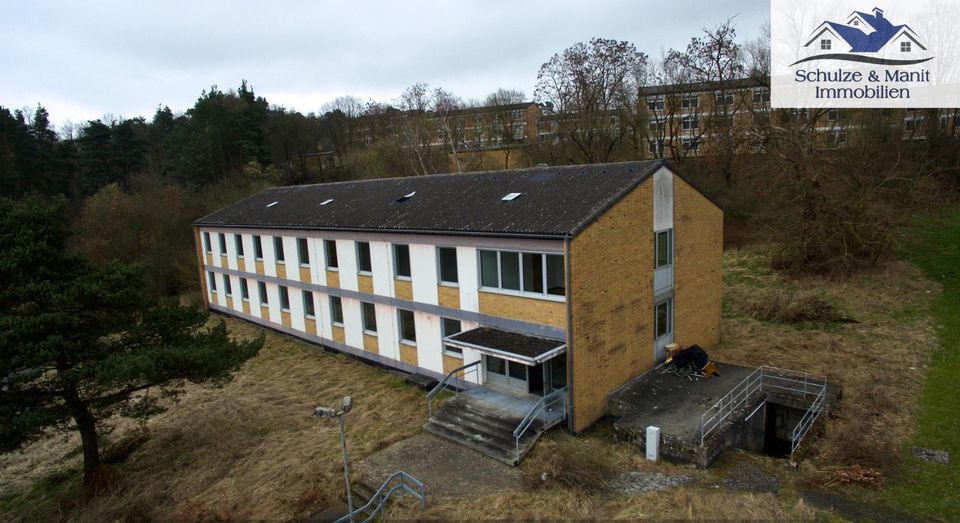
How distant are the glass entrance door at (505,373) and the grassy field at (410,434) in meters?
1.99

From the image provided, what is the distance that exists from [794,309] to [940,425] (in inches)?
359

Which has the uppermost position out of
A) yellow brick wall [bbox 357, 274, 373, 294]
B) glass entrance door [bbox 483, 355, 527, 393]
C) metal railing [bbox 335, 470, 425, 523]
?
yellow brick wall [bbox 357, 274, 373, 294]

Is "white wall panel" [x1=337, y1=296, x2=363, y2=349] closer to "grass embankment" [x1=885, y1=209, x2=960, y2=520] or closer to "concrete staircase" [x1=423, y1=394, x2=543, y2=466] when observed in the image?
"concrete staircase" [x1=423, y1=394, x2=543, y2=466]

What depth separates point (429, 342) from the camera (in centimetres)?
1836

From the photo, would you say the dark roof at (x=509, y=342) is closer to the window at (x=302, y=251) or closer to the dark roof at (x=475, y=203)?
the dark roof at (x=475, y=203)

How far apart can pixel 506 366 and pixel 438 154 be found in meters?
35.5

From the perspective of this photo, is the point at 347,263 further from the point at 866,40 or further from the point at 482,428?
the point at 866,40

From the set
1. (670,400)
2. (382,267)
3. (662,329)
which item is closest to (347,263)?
(382,267)

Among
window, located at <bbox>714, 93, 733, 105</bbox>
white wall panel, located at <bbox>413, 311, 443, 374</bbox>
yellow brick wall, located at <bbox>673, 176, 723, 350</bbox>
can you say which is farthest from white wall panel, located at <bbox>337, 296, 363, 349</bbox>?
window, located at <bbox>714, 93, 733, 105</bbox>

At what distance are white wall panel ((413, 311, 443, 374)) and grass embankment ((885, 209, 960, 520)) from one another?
1194 centimetres

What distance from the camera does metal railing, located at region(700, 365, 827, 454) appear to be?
43.0 ft

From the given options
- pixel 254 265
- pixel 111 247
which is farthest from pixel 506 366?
pixel 111 247

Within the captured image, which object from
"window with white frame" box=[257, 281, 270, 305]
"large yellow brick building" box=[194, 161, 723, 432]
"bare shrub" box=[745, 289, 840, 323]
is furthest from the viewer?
"window with white frame" box=[257, 281, 270, 305]

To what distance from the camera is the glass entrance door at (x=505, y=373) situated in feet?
50.4
